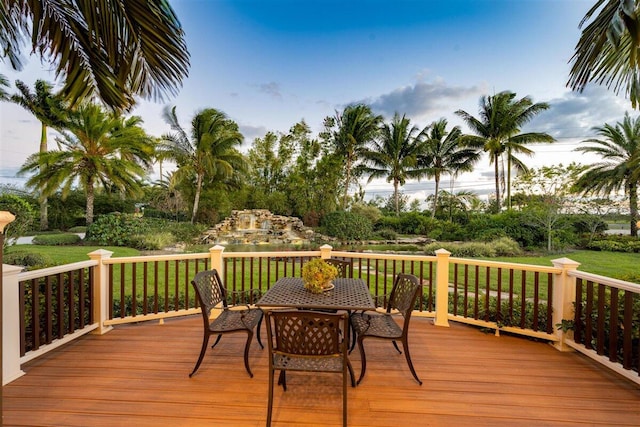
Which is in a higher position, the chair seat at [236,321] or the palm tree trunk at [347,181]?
the palm tree trunk at [347,181]

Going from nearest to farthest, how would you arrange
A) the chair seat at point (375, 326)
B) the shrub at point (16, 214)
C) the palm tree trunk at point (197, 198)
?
the chair seat at point (375, 326), the shrub at point (16, 214), the palm tree trunk at point (197, 198)

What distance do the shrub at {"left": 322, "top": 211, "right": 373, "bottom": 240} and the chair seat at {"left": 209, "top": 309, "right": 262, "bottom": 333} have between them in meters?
12.2

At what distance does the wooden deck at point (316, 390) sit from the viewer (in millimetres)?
2107

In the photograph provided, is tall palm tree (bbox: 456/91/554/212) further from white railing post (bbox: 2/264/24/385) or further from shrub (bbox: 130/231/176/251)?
white railing post (bbox: 2/264/24/385)

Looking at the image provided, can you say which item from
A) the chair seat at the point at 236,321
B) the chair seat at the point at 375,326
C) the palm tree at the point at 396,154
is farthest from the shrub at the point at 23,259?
the palm tree at the point at 396,154

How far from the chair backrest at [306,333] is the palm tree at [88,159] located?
13.2 meters

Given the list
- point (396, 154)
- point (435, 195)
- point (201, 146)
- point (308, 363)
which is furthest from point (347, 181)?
point (308, 363)

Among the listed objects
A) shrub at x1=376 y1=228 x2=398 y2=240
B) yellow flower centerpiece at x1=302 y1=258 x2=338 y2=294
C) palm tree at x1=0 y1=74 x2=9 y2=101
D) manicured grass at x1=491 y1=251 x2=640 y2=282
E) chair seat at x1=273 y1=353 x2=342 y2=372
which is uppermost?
palm tree at x1=0 y1=74 x2=9 y2=101

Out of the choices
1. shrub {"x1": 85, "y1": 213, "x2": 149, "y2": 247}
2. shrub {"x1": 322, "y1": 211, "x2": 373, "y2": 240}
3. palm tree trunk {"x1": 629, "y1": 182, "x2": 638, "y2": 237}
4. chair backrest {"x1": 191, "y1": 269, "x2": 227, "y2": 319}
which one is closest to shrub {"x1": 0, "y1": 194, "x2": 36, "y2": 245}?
shrub {"x1": 85, "y1": 213, "x2": 149, "y2": 247}

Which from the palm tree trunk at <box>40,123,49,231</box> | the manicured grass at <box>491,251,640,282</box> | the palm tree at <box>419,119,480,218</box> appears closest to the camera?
the manicured grass at <box>491,251,640,282</box>

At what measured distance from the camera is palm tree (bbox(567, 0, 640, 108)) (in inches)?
79.7

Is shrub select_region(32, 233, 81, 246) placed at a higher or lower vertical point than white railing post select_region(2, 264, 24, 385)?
lower

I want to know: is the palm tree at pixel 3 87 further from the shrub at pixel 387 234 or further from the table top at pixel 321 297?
the shrub at pixel 387 234

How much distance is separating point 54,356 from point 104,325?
0.64 m
